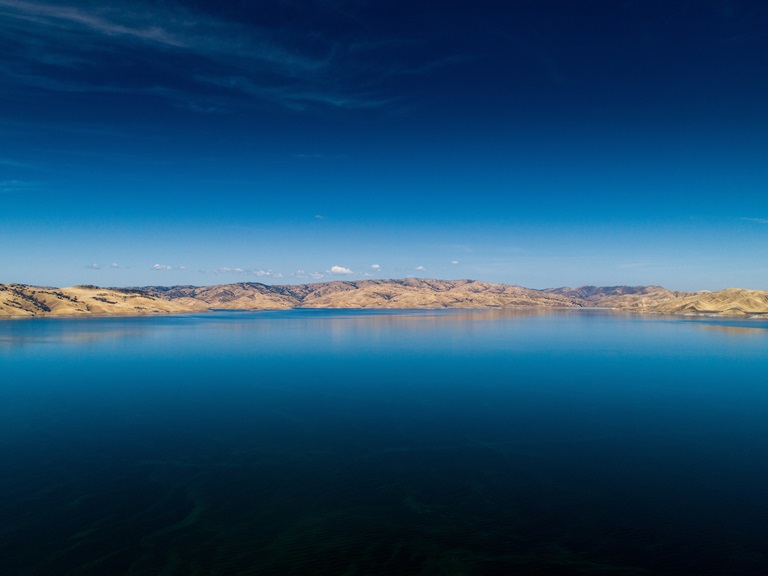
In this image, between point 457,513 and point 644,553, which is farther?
point 457,513

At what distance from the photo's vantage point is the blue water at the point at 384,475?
30578 millimetres

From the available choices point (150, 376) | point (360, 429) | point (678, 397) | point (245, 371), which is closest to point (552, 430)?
point (360, 429)

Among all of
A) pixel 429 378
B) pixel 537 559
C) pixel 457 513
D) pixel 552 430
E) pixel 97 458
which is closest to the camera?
pixel 537 559

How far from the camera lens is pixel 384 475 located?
44.0m

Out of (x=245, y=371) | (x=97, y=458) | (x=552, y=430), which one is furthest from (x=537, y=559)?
(x=245, y=371)

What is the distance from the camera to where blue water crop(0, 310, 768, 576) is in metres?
30.6

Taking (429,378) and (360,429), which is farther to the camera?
(429,378)

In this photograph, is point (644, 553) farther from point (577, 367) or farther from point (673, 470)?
point (577, 367)

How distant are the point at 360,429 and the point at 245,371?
56.6 metres

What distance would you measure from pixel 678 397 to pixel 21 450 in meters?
99.3

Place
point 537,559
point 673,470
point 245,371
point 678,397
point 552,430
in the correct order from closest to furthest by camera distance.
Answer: point 537,559, point 673,470, point 552,430, point 678,397, point 245,371

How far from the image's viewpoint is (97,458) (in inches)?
1919

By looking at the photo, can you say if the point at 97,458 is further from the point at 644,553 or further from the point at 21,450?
the point at 644,553

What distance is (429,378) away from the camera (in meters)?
97.2
